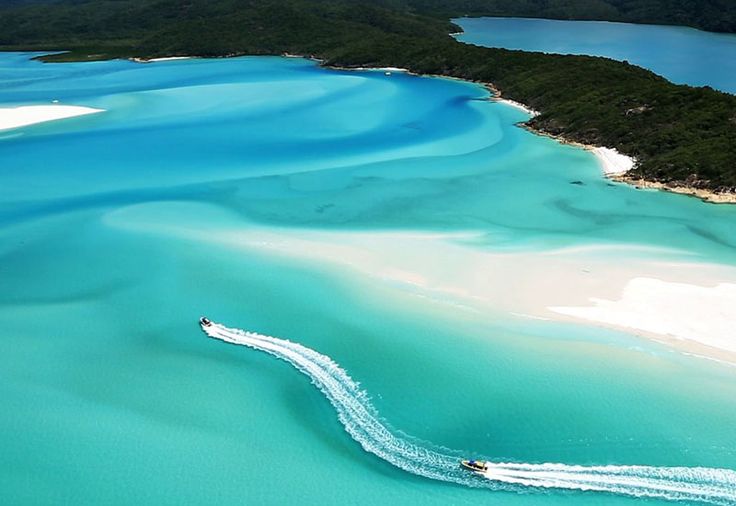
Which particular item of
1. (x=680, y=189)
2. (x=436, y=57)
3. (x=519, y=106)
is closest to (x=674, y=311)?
(x=680, y=189)

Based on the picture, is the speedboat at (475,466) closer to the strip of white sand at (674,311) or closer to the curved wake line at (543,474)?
the curved wake line at (543,474)

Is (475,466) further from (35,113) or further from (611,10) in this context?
(611,10)

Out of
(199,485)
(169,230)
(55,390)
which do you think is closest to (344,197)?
(169,230)

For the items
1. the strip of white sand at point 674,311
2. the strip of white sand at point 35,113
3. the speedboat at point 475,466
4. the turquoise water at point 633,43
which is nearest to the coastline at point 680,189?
the strip of white sand at point 674,311

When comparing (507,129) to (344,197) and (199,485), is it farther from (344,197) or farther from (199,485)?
(199,485)

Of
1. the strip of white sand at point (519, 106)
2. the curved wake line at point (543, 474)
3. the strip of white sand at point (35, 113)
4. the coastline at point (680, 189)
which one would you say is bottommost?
the curved wake line at point (543, 474)

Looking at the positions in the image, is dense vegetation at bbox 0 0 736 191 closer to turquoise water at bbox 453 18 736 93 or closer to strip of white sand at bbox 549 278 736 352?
turquoise water at bbox 453 18 736 93

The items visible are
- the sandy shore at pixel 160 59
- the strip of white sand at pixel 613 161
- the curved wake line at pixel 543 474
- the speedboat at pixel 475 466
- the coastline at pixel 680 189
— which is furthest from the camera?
the sandy shore at pixel 160 59

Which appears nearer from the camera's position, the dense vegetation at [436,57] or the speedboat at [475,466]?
the speedboat at [475,466]
